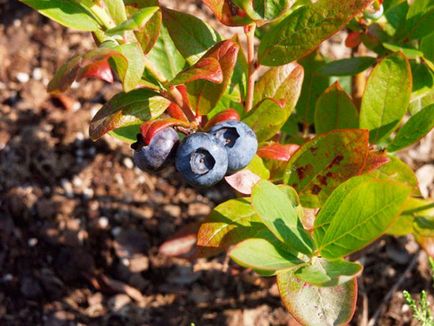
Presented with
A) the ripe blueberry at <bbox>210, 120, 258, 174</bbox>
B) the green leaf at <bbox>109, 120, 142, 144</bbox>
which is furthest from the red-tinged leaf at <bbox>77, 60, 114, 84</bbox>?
the green leaf at <bbox>109, 120, 142, 144</bbox>

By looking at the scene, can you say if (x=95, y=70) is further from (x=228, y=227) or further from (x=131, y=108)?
(x=228, y=227)

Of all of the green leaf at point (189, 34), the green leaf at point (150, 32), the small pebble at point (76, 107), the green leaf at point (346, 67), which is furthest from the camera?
the small pebble at point (76, 107)

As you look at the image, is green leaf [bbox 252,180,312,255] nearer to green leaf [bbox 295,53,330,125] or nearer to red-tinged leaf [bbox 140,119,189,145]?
red-tinged leaf [bbox 140,119,189,145]

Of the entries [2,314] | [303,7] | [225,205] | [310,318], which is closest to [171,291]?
[2,314]

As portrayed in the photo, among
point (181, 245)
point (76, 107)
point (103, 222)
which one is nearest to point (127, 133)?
point (181, 245)

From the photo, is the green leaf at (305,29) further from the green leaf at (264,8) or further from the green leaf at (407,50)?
the green leaf at (407,50)

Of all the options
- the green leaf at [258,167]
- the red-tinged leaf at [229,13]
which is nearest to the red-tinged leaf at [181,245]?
the green leaf at [258,167]

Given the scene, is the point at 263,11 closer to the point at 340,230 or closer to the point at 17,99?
the point at 340,230
